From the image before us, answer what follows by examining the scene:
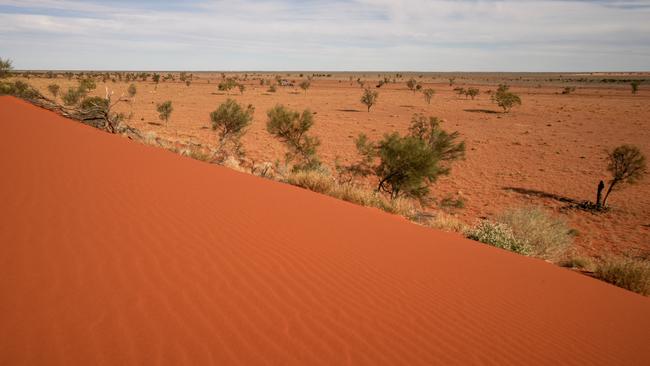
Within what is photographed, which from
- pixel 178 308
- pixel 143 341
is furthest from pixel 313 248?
pixel 143 341

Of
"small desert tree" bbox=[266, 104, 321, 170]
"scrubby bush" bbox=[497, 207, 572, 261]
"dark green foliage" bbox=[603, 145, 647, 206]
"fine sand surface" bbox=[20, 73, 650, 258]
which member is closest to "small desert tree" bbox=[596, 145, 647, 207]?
"dark green foliage" bbox=[603, 145, 647, 206]

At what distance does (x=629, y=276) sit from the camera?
6.43 metres


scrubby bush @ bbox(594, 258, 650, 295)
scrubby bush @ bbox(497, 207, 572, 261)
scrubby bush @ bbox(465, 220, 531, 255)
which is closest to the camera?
scrubby bush @ bbox(594, 258, 650, 295)

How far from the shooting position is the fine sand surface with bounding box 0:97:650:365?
271 cm

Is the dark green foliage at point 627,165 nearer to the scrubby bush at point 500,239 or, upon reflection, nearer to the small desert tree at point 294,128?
the scrubby bush at point 500,239

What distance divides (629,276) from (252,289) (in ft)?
21.4

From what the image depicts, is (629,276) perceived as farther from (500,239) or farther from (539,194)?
(539,194)

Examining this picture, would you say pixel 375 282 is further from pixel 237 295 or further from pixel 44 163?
pixel 44 163

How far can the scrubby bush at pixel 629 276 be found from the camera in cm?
635

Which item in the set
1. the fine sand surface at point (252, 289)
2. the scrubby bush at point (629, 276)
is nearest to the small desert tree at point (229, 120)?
the fine sand surface at point (252, 289)

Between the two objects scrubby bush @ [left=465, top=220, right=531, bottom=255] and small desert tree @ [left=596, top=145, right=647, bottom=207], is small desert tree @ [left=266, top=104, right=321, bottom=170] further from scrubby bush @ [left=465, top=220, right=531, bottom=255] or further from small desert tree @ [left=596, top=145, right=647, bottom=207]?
small desert tree @ [left=596, top=145, right=647, bottom=207]

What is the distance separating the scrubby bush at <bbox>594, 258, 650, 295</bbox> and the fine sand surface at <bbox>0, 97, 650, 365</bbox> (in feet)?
3.00

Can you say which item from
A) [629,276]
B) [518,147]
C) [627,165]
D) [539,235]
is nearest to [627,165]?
[627,165]

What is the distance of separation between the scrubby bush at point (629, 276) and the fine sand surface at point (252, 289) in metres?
0.92
